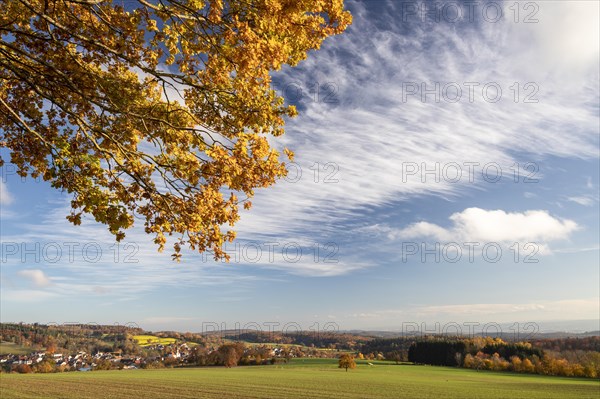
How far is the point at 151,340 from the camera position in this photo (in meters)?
136

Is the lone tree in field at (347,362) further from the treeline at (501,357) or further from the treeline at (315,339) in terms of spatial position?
the treeline at (315,339)

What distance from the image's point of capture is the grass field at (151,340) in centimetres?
13088

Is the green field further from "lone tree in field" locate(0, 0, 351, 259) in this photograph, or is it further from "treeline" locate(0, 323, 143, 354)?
"lone tree in field" locate(0, 0, 351, 259)

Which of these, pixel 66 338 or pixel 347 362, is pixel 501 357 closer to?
pixel 347 362

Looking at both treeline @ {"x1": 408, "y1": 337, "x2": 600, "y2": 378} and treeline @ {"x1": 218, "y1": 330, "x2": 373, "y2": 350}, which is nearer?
treeline @ {"x1": 408, "y1": 337, "x2": 600, "y2": 378}

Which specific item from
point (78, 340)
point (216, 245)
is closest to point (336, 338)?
point (78, 340)

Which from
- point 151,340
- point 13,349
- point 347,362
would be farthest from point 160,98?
point 151,340

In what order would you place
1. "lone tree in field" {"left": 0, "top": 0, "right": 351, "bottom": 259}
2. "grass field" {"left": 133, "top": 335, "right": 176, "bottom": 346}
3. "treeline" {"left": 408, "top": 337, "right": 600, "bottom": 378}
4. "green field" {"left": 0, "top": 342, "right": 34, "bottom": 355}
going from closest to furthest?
1. "lone tree in field" {"left": 0, "top": 0, "right": 351, "bottom": 259}
2. "treeline" {"left": 408, "top": 337, "right": 600, "bottom": 378}
3. "green field" {"left": 0, "top": 342, "right": 34, "bottom": 355}
4. "grass field" {"left": 133, "top": 335, "right": 176, "bottom": 346}

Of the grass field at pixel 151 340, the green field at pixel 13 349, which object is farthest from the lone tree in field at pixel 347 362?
the green field at pixel 13 349

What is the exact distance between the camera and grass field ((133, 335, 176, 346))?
13088cm

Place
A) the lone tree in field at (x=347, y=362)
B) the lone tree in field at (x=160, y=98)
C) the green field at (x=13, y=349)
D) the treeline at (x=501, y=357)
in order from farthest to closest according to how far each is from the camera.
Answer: the green field at (x=13, y=349) → the lone tree in field at (x=347, y=362) → the treeline at (x=501, y=357) → the lone tree in field at (x=160, y=98)

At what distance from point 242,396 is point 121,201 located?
105ft

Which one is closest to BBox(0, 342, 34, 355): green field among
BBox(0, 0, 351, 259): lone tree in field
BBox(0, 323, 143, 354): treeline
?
BBox(0, 323, 143, 354): treeline

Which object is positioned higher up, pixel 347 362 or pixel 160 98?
pixel 160 98
